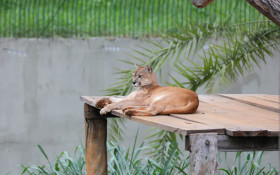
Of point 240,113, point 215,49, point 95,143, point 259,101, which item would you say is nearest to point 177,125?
point 240,113

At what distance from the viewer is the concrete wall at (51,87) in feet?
22.8

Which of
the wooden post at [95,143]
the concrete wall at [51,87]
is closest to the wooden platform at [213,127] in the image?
the wooden post at [95,143]

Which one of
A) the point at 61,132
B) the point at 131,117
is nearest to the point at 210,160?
the point at 131,117

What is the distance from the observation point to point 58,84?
23.1ft

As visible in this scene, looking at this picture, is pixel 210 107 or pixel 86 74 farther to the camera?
pixel 86 74

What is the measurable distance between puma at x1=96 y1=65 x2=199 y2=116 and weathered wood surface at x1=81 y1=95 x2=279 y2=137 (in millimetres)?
65

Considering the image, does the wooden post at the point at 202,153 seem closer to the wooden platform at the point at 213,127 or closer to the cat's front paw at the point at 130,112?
the wooden platform at the point at 213,127

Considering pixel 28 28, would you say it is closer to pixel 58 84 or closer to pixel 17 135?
pixel 58 84

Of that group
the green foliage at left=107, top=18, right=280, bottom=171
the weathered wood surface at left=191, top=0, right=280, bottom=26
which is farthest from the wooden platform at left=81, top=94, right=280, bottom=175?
the green foliage at left=107, top=18, right=280, bottom=171

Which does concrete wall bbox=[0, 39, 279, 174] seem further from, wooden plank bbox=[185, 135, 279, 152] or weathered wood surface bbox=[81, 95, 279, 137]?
wooden plank bbox=[185, 135, 279, 152]

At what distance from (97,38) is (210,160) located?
4.49m

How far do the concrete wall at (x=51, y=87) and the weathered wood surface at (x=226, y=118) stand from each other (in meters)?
2.44

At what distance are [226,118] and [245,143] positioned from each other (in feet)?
1.54

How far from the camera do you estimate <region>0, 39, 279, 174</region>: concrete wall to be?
6.95m
